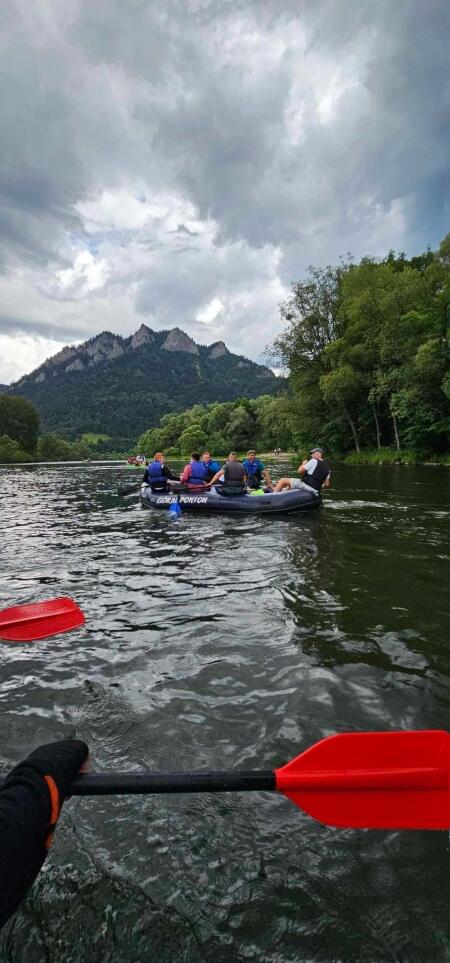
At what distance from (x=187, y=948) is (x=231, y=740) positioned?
1307 mm

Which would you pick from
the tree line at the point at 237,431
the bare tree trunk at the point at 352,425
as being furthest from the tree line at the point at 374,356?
the tree line at the point at 237,431

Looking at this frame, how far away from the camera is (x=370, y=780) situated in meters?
2.14

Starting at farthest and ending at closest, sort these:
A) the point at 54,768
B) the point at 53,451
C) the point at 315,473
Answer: the point at 53,451, the point at 315,473, the point at 54,768

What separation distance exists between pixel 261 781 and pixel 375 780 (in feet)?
1.88

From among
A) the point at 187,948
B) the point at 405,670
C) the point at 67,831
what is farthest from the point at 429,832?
the point at 67,831

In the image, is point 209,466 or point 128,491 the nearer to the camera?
point 209,466

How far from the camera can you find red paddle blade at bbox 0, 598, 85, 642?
489 centimetres

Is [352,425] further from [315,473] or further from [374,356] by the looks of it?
[315,473]

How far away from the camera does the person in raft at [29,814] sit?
139 cm

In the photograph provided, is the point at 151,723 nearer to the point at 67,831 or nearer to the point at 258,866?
the point at 67,831

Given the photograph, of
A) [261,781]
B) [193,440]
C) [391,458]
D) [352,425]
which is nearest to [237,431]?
[193,440]

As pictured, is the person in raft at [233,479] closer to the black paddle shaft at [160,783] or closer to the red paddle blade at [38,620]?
the red paddle blade at [38,620]

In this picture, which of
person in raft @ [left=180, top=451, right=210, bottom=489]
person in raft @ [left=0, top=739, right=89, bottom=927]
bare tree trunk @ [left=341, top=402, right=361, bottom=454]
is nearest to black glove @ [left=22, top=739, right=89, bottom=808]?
person in raft @ [left=0, top=739, right=89, bottom=927]

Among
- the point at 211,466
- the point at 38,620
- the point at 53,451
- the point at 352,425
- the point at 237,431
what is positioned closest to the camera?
the point at 38,620
